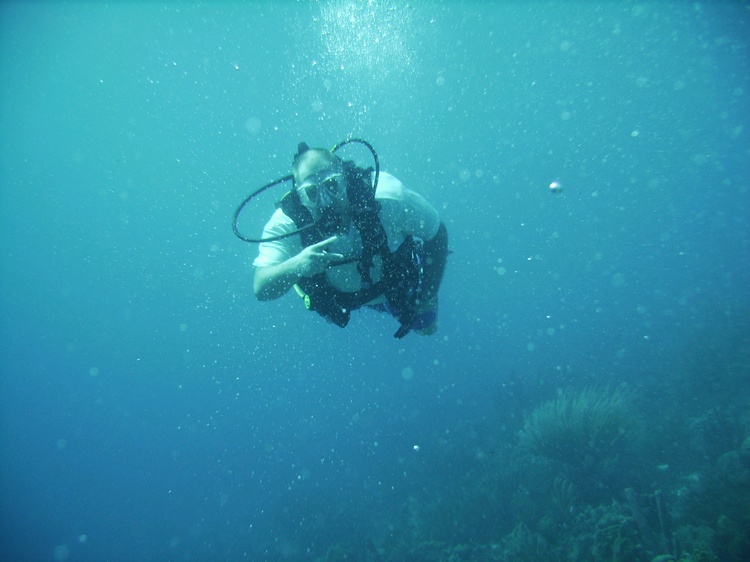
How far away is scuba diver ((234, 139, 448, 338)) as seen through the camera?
110 inches

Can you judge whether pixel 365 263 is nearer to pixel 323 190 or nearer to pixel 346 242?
pixel 346 242

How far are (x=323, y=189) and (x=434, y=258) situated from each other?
1.67 m

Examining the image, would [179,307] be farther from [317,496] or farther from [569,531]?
[569,531]

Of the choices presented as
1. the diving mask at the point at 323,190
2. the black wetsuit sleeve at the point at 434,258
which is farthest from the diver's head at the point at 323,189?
the black wetsuit sleeve at the point at 434,258

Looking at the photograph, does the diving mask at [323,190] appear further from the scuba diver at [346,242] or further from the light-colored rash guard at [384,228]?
the light-colored rash guard at [384,228]

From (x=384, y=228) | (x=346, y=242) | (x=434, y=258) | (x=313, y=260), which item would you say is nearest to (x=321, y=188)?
(x=346, y=242)

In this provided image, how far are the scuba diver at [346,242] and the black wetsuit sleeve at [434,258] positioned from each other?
0.04ft

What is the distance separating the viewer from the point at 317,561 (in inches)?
396

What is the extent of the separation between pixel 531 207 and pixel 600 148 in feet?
129

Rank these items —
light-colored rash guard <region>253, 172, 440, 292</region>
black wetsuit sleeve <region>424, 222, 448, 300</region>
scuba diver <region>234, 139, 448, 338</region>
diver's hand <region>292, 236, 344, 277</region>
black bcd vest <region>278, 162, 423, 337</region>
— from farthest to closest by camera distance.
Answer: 1. black wetsuit sleeve <region>424, 222, 448, 300</region>
2. light-colored rash guard <region>253, 172, 440, 292</region>
3. black bcd vest <region>278, 162, 423, 337</region>
4. scuba diver <region>234, 139, 448, 338</region>
5. diver's hand <region>292, 236, 344, 277</region>

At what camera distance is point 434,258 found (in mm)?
3955

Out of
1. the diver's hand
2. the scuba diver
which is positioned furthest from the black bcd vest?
the diver's hand

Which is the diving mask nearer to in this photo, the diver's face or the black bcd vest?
the diver's face

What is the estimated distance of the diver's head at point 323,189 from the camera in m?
2.83
